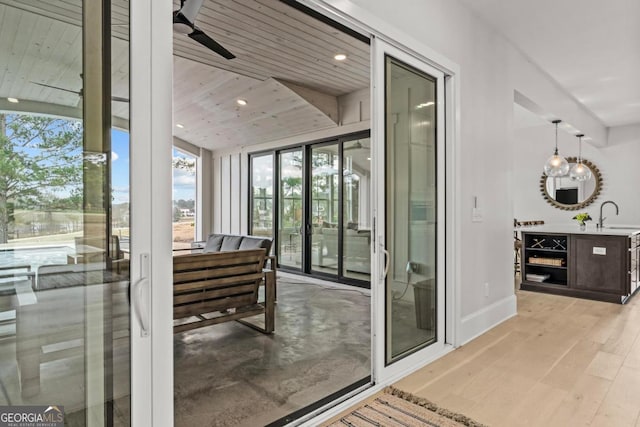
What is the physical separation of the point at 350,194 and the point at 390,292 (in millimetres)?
3546

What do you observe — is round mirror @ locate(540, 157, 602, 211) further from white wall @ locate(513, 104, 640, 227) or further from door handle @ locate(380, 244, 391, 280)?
door handle @ locate(380, 244, 391, 280)

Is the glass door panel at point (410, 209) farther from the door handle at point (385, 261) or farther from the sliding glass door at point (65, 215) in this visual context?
the sliding glass door at point (65, 215)

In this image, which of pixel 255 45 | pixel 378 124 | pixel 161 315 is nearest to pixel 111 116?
pixel 161 315

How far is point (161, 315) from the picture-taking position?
150 cm

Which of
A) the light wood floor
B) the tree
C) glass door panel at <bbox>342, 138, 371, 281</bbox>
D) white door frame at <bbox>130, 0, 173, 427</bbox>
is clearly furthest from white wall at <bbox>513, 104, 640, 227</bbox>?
the tree

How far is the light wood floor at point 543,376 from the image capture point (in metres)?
2.21

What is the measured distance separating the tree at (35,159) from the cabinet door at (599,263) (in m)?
5.78

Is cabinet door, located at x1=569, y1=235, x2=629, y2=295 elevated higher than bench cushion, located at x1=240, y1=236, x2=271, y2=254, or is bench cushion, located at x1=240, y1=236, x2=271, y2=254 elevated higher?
bench cushion, located at x1=240, y1=236, x2=271, y2=254

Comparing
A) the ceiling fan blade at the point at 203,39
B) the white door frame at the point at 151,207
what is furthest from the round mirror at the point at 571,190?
the white door frame at the point at 151,207

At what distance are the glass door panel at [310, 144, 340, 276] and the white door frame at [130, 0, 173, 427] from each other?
189 inches

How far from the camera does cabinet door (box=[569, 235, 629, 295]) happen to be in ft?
15.8

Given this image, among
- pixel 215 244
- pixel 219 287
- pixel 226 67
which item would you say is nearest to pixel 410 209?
pixel 219 287

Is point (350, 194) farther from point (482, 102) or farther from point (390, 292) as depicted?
point (390, 292)

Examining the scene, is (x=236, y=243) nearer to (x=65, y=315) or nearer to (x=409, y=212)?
(x=409, y=212)
